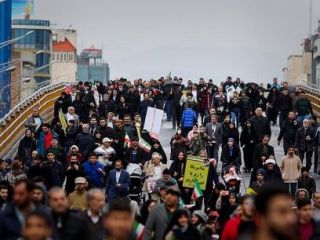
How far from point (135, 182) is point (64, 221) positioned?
41.7 ft

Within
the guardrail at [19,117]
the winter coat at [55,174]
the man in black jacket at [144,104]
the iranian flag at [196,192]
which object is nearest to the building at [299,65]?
the guardrail at [19,117]

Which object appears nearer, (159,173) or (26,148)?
(159,173)

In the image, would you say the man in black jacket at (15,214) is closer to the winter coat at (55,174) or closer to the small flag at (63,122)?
the winter coat at (55,174)

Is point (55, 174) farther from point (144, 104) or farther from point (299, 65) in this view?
point (299, 65)

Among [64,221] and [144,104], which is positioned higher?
[144,104]

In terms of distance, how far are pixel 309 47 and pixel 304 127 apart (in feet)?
469

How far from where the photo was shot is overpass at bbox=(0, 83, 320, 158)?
1371 inches

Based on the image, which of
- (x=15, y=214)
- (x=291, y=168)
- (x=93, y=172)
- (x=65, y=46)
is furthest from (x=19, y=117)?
(x=65, y=46)

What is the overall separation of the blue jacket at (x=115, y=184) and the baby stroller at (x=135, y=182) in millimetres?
→ 750

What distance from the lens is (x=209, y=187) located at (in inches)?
993

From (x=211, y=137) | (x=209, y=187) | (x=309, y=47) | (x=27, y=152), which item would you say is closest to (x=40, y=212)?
(x=209, y=187)

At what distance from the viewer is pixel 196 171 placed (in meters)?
25.2

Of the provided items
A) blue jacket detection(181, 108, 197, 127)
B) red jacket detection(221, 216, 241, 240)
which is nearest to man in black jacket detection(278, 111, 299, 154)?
blue jacket detection(181, 108, 197, 127)

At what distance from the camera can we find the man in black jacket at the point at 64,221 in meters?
12.7
